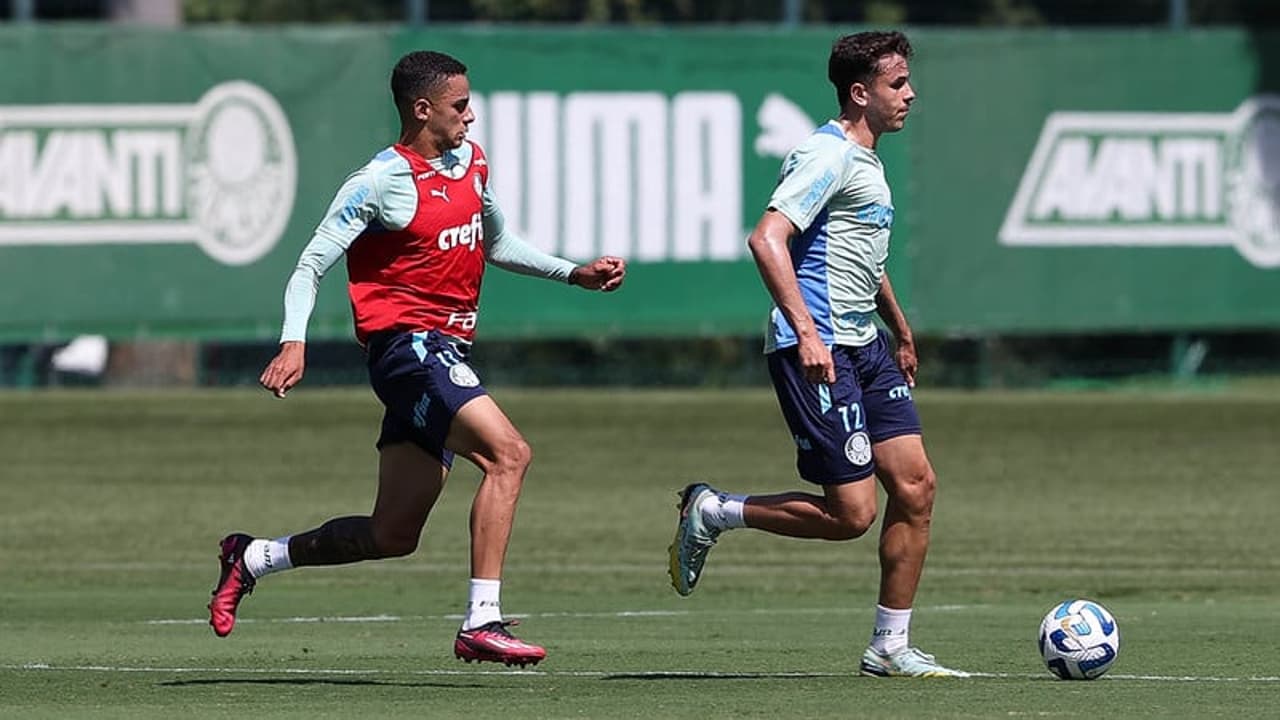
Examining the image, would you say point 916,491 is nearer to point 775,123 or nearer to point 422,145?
point 422,145

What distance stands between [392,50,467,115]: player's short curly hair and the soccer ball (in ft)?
9.52

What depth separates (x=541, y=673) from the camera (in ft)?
34.8

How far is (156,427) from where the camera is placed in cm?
2481

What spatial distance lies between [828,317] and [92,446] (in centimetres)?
1438

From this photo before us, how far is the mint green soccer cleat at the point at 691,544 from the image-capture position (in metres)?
10.7

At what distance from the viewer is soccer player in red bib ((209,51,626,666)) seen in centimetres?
1010

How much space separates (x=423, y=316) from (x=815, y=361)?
57.2 inches

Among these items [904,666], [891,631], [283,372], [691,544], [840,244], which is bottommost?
[904,666]

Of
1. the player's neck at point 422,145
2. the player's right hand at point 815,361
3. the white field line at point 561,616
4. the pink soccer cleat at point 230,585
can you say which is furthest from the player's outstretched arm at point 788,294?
the white field line at point 561,616

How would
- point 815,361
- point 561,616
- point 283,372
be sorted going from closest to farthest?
point 283,372, point 815,361, point 561,616

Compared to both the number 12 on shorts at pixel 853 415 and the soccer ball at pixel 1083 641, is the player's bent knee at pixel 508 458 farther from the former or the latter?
the soccer ball at pixel 1083 641

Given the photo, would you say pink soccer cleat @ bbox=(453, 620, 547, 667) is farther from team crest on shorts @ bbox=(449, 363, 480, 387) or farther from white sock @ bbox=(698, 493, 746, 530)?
white sock @ bbox=(698, 493, 746, 530)

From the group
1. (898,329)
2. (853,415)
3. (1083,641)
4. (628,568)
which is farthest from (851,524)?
(628,568)

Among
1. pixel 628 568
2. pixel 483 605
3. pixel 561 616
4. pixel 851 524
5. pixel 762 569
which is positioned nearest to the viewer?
pixel 483 605
